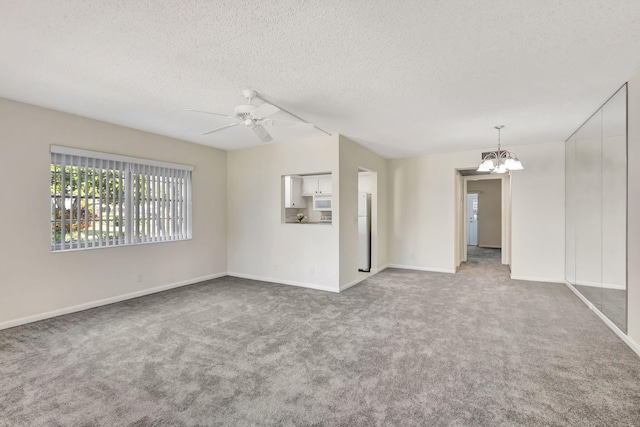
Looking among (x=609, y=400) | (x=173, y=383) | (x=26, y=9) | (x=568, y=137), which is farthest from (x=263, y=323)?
(x=568, y=137)

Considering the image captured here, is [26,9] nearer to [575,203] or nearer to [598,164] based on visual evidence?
[598,164]

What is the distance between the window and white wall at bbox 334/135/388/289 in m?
2.79

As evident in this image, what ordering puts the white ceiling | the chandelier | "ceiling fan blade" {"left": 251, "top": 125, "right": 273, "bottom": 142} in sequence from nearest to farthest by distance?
1. the white ceiling
2. "ceiling fan blade" {"left": 251, "top": 125, "right": 273, "bottom": 142}
3. the chandelier

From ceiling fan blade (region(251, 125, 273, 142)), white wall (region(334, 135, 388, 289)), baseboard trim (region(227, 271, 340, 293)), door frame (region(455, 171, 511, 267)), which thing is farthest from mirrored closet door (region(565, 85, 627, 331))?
ceiling fan blade (region(251, 125, 273, 142))

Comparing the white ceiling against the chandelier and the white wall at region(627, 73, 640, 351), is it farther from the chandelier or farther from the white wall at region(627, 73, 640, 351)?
the chandelier

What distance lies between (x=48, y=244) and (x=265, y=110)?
10.7 ft

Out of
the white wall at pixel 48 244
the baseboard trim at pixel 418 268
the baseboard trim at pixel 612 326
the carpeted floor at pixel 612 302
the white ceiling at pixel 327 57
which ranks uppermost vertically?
the white ceiling at pixel 327 57

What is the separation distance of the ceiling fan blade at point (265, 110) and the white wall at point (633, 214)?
3.29 meters

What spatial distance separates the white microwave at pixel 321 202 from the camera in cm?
607

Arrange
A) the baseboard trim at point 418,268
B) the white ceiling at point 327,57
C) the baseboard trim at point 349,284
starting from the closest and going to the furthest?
1. the white ceiling at point 327,57
2. the baseboard trim at point 349,284
3. the baseboard trim at point 418,268

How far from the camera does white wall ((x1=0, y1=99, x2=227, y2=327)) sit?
11.0 ft

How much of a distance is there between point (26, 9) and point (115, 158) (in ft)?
8.72

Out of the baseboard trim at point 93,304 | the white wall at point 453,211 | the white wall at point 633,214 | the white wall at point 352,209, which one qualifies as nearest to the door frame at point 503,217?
the white wall at point 453,211

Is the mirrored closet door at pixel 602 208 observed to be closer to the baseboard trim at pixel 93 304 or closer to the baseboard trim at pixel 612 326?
the baseboard trim at pixel 612 326
